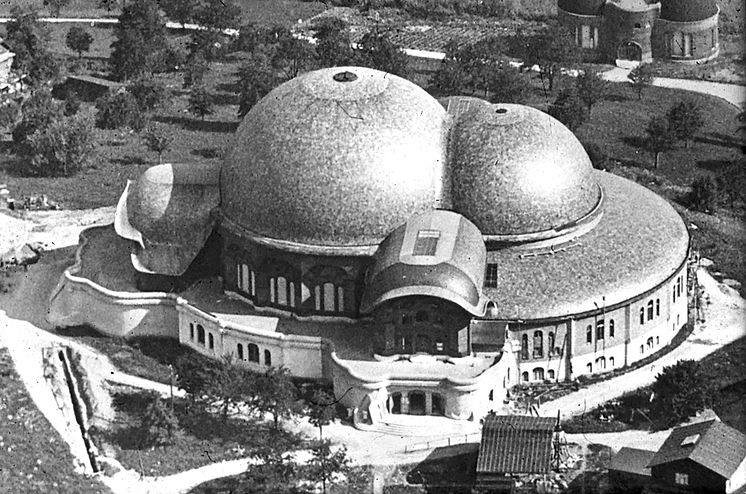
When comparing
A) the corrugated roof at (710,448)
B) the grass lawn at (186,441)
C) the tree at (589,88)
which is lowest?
the tree at (589,88)

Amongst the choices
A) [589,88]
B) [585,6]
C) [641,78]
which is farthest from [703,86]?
[589,88]

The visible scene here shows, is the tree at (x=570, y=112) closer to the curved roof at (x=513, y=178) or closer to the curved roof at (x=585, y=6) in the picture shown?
the curved roof at (x=585, y=6)

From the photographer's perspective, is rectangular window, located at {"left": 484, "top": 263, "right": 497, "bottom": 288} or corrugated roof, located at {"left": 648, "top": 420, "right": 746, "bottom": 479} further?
rectangular window, located at {"left": 484, "top": 263, "right": 497, "bottom": 288}

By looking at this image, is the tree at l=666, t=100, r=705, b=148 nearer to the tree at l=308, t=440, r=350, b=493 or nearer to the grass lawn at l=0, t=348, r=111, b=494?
the tree at l=308, t=440, r=350, b=493

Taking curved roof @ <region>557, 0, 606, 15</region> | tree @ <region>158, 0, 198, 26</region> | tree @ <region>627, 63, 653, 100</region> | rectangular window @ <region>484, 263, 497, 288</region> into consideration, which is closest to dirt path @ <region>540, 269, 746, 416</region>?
rectangular window @ <region>484, 263, 497, 288</region>

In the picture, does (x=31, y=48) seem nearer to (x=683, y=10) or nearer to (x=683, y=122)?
(x=683, y=10)

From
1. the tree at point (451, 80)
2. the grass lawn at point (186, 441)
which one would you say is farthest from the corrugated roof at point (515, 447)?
the tree at point (451, 80)
